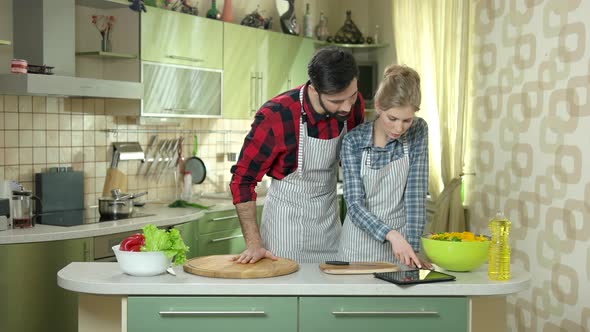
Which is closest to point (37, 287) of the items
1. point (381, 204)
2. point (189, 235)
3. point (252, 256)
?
point (189, 235)

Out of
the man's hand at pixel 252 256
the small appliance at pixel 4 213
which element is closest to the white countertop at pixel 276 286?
the man's hand at pixel 252 256

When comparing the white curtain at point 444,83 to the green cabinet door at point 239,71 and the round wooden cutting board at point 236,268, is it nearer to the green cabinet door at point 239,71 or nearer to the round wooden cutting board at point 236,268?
the green cabinet door at point 239,71

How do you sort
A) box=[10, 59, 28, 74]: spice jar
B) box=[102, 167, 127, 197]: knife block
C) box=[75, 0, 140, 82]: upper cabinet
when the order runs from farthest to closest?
box=[102, 167, 127, 197]: knife block < box=[75, 0, 140, 82]: upper cabinet < box=[10, 59, 28, 74]: spice jar

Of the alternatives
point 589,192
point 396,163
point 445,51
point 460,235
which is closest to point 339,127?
point 396,163

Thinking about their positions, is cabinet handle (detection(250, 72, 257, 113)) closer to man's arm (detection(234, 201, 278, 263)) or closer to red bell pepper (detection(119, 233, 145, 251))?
man's arm (detection(234, 201, 278, 263))

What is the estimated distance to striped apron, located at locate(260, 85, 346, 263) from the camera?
3.07 m

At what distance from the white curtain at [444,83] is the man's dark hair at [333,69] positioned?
2.47m

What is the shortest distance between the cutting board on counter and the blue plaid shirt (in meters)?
0.19

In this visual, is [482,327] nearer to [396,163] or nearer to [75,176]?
[396,163]

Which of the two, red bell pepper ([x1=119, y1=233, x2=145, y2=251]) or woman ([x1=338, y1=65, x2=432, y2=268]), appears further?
woman ([x1=338, y1=65, x2=432, y2=268])

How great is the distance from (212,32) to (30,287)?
83.7 inches

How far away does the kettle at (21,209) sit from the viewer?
147 inches

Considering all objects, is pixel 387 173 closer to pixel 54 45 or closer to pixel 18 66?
pixel 18 66

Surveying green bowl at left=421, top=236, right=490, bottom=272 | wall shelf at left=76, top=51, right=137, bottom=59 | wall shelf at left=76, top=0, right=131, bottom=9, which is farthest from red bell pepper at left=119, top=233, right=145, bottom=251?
wall shelf at left=76, top=0, right=131, bottom=9
